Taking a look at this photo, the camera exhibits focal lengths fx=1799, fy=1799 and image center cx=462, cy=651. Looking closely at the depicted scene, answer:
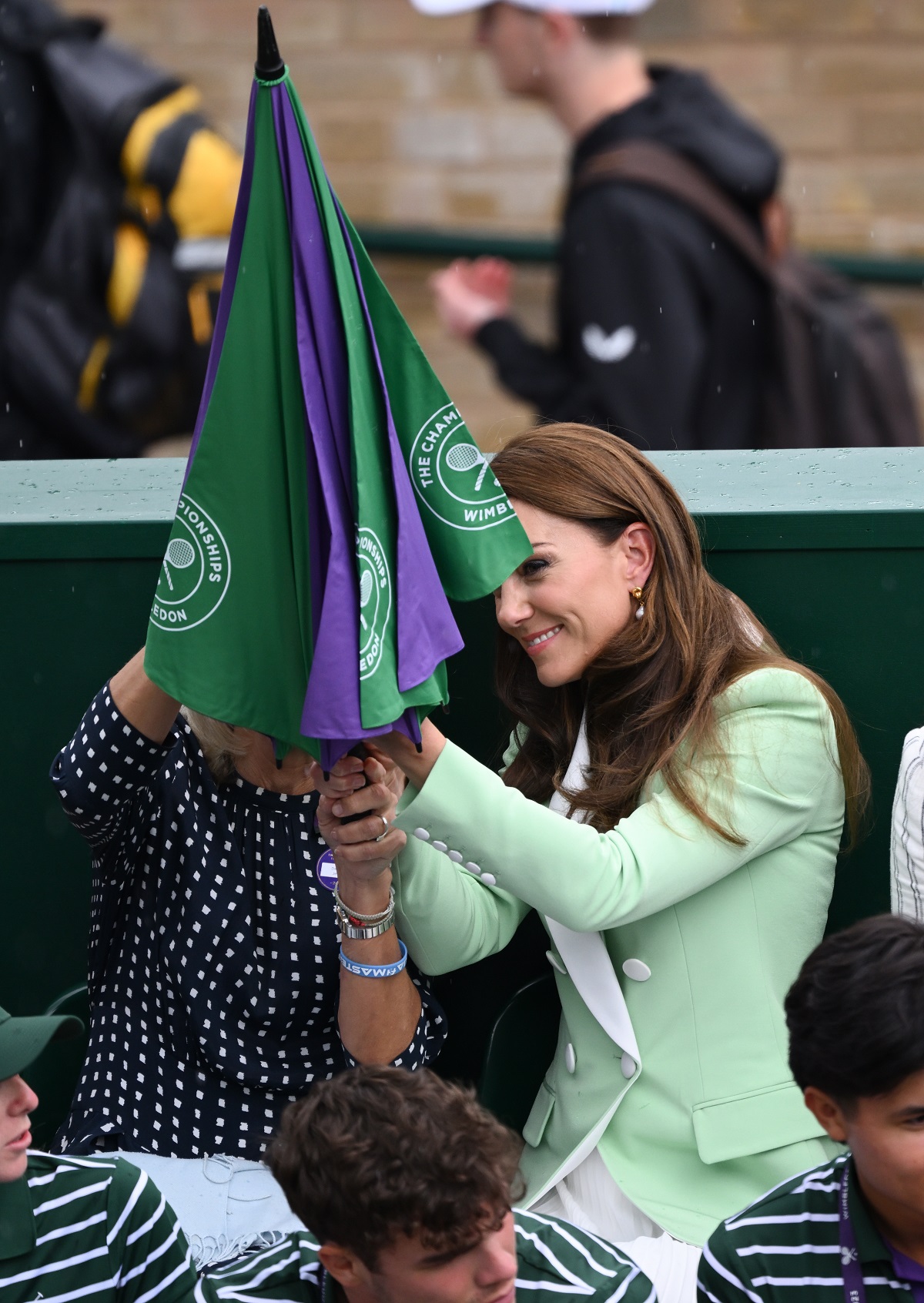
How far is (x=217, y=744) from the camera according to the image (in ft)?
8.27

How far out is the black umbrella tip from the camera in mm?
1908

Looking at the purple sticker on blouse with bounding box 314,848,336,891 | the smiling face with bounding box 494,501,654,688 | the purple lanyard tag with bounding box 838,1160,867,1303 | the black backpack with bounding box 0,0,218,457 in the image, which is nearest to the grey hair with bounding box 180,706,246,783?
the purple sticker on blouse with bounding box 314,848,336,891

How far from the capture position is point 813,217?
7.52 metres

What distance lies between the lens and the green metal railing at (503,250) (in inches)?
294

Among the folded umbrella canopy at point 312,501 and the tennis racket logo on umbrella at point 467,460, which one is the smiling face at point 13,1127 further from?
the tennis racket logo on umbrella at point 467,460

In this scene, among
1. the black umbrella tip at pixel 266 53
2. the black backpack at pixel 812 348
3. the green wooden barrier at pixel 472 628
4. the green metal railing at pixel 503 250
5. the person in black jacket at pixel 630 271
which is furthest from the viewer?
the green metal railing at pixel 503 250

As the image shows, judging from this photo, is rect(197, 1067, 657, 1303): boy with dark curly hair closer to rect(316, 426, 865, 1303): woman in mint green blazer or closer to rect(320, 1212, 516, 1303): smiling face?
rect(320, 1212, 516, 1303): smiling face

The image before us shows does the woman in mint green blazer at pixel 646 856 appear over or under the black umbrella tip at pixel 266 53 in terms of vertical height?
under

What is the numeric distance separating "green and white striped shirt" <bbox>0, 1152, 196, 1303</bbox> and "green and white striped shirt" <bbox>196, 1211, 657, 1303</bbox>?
6 centimetres

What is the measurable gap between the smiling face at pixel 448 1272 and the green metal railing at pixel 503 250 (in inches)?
241

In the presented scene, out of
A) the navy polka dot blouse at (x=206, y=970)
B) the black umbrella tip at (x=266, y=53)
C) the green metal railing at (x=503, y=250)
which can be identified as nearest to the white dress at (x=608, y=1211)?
the navy polka dot blouse at (x=206, y=970)

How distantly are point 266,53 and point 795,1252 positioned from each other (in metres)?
1.40

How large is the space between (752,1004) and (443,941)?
0.42m

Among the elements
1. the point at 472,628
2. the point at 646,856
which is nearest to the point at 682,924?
the point at 646,856
